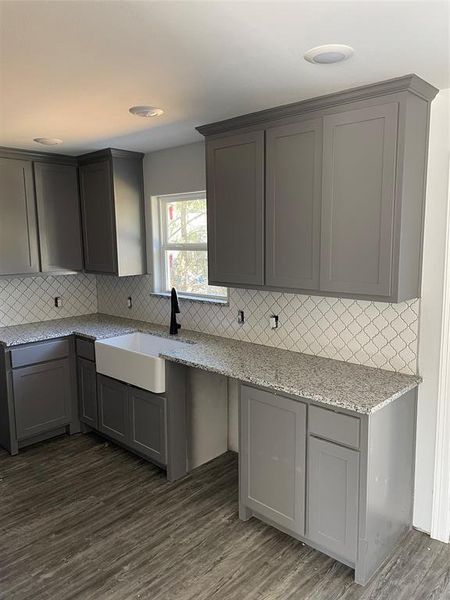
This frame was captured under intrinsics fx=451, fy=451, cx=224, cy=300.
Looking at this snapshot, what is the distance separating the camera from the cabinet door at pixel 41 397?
11.4 ft

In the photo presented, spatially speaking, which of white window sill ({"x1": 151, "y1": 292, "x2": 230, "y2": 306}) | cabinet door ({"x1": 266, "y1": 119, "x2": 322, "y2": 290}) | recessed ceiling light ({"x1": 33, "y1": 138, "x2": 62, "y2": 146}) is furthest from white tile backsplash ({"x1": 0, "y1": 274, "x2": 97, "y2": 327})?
cabinet door ({"x1": 266, "y1": 119, "x2": 322, "y2": 290})

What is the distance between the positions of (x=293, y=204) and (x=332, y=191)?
0.25 metres

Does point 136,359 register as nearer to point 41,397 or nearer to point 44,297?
point 41,397

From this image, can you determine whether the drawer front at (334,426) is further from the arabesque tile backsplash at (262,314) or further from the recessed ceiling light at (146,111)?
the recessed ceiling light at (146,111)

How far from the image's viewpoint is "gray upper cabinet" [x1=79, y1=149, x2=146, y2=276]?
3717 millimetres

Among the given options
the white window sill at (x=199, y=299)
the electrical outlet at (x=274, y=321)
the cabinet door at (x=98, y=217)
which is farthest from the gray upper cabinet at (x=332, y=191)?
the cabinet door at (x=98, y=217)

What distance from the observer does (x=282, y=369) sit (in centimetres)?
259

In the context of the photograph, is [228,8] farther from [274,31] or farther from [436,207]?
[436,207]

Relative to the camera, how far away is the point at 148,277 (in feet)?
13.2

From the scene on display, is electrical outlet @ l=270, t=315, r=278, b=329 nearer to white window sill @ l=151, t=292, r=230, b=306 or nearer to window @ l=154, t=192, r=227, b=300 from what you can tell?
white window sill @ l=151, t=292, r=230, b=306

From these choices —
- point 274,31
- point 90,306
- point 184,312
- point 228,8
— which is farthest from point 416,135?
point 90,306

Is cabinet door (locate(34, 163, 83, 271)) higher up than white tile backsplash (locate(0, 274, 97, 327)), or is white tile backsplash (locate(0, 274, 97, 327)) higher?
cabinet door (locate(34, 163, 83, 271))

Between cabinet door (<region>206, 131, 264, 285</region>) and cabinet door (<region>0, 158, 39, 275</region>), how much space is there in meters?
1.68

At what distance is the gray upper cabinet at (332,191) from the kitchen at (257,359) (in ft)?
0.04
